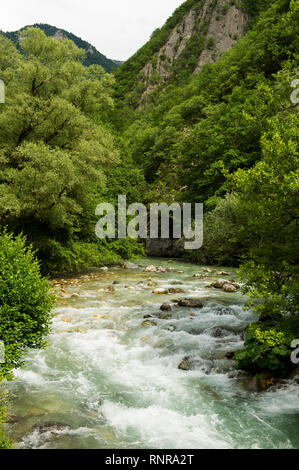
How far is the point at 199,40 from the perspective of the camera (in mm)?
110312

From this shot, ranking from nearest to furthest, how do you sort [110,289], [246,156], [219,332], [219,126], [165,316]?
[219,332] → [165,316] → [110,289] → [246,156] → [219,126]

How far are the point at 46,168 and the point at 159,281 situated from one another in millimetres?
9938

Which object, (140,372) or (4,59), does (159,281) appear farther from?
(4,59)

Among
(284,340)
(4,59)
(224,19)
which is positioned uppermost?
(224,19)

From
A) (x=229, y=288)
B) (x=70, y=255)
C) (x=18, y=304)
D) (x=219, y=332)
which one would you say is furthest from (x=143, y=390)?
(x=70, y=255)

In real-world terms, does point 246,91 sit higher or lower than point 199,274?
higher

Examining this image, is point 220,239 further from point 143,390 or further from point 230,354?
point 143,390

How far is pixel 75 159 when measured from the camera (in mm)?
17766

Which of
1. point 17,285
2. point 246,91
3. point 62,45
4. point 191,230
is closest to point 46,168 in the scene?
point 62,45

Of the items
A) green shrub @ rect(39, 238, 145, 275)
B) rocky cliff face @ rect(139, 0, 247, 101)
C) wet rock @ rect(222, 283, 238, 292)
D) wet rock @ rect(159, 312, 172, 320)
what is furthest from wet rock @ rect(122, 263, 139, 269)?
rocky cliff face @ rect(139, 0, 247, 101)

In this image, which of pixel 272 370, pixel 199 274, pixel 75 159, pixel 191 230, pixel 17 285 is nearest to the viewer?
pixel 17 285

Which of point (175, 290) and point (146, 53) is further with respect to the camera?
point (146, 53)

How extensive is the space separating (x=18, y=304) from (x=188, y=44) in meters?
128

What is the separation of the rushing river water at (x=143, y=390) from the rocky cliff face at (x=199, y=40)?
110107mm
